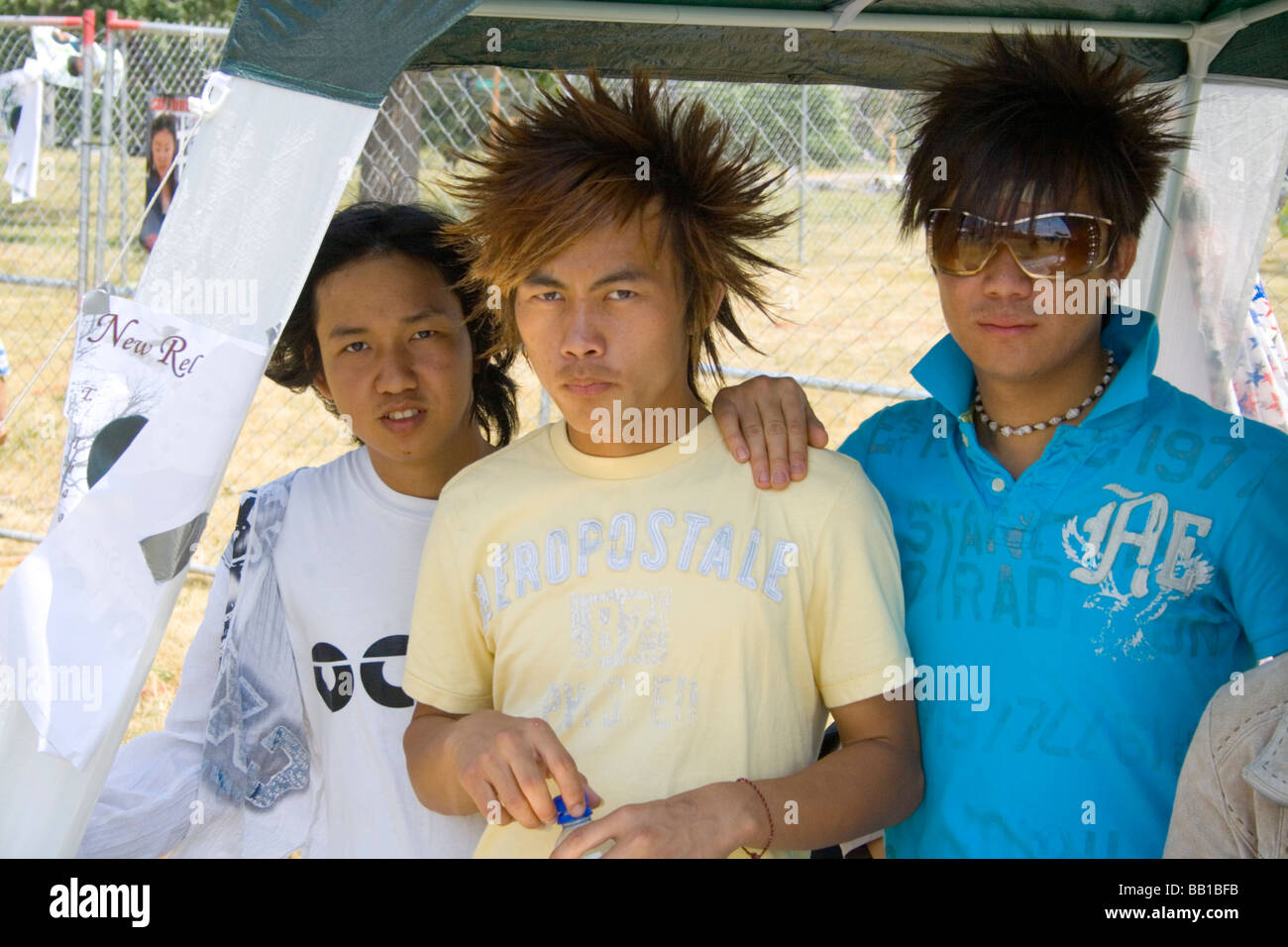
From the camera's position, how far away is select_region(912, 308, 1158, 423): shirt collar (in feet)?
5.97

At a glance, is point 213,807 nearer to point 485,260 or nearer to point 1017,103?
point 485,260

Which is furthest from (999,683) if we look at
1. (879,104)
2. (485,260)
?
(879,104)

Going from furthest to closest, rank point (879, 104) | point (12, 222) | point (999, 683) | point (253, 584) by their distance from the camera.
Answer: point (12, 222) → point (879, 104) → point (253, 584) → point (999, 683)

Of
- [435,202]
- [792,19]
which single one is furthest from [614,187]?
[435,202]

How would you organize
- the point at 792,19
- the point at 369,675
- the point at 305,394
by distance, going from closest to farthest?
the point at 369,675
the point at 792,19
the point at 305,394

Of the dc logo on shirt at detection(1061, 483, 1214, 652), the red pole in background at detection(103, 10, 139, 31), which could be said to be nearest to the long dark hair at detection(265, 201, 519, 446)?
the dc logo on shirt at detection(1061, 483, 1214, 652)

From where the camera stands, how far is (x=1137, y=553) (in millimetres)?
1733

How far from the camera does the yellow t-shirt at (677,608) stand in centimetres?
165

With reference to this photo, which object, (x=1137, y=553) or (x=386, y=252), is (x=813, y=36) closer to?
(x=386, y=252)

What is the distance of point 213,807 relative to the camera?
7.11 feet

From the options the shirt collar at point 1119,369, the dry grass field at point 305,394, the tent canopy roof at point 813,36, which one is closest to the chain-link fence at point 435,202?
the dry grass field at point 305,394

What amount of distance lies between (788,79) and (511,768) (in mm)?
2083

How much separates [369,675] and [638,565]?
65 centimetres

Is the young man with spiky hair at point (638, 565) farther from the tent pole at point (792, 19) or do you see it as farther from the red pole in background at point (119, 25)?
the red pole in background at point (119, 25)
